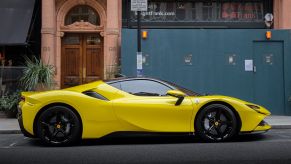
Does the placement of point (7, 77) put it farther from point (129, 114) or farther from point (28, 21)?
point (129, 114)

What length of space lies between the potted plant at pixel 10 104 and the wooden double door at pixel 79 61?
262cm

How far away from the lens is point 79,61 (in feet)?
53.7

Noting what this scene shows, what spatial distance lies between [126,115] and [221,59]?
7.41m

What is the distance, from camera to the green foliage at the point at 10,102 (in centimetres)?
1380

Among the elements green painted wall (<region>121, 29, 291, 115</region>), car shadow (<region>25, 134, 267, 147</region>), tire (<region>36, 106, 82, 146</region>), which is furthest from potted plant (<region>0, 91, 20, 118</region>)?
tire (<region>36, 106, 82, 146</region>)

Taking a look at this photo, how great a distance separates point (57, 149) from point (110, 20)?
8710mm

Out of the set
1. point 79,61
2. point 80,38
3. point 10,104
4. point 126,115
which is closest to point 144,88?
point 126,115

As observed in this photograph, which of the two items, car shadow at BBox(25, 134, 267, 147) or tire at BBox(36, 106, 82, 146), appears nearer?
tire at BBox(36, 106, 82, 146)

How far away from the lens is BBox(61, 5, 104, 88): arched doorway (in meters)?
16.3

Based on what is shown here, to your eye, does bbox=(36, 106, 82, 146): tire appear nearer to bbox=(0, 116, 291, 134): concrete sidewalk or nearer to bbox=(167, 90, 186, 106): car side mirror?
bbox=(167, 90, 186, 106): car side mirror

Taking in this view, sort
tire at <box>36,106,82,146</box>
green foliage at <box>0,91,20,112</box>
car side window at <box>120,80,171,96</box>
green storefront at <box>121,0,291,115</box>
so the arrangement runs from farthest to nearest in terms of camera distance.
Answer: green storefront at <box>121,0,291,115</box>
green foliage at <box>0,91,20,112</box>
car side window at <box>120,80,171,96</box>
tire at <box>36,106,82,146</box>

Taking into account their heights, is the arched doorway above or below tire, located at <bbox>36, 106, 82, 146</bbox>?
above

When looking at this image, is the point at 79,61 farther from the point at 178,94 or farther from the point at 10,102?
the point at 178,94

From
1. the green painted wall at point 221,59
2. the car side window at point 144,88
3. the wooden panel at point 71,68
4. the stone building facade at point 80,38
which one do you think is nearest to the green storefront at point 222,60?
the green painted wall at point 221,59
